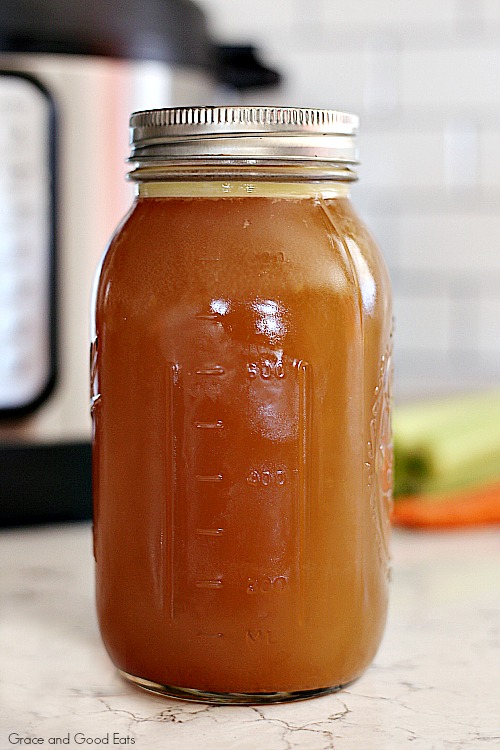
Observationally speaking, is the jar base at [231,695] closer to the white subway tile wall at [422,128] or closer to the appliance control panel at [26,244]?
the appliance control panel at [26,244]

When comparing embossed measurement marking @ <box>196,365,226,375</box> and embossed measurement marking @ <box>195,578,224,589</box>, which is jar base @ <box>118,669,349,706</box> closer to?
embossed measurement marking @ <box>195,578,224,589</box>

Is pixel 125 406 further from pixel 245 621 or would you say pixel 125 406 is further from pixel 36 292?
pixel 36 292

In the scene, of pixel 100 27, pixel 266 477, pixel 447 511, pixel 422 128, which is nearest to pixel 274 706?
pixel 266 477

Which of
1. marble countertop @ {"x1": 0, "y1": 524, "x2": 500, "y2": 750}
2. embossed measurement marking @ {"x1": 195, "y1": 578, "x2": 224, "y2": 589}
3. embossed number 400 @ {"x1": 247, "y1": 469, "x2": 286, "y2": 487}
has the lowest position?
marble countertop @ {"x1": 0, "y1": 524, "x2": 500, "y2": 750}

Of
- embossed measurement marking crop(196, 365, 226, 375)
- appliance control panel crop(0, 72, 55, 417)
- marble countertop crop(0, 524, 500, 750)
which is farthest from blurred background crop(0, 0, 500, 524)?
embossed measurement marking crop(196, 365, 226, 375)

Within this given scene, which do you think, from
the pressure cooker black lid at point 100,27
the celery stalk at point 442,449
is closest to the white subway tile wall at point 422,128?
the celery stalk at point 442,449

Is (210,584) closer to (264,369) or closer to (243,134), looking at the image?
(264,369)

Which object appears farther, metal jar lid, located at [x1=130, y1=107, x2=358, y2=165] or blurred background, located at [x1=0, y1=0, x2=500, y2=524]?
blurred background, located at [x1=0, y1=0, x2=500, y2=524]

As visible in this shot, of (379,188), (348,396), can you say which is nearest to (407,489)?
(348,396)

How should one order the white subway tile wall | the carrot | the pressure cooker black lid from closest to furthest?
the pressure cooker black lid < the carrot < the white subway tile wall
